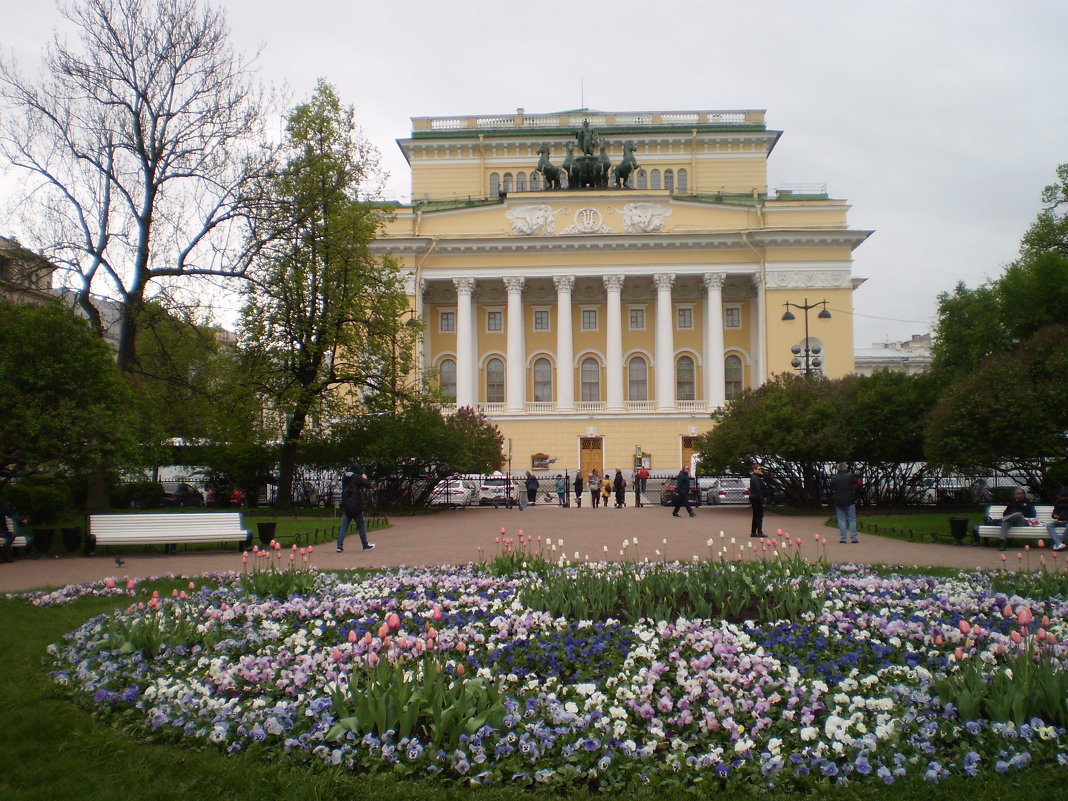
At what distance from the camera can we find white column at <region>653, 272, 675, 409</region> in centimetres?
5103

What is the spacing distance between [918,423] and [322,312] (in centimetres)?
1983

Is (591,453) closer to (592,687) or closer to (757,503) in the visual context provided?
(757,503)

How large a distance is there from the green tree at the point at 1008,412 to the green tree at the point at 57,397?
19.2 m

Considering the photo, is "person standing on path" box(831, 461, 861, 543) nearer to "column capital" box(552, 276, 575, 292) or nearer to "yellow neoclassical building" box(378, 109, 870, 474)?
"yellow neoclassical building" box(378, 109, 870, 474)

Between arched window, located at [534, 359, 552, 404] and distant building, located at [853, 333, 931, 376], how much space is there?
48.3 metres

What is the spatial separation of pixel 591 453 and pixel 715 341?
10.1m

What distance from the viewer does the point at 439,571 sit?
12.1 metres

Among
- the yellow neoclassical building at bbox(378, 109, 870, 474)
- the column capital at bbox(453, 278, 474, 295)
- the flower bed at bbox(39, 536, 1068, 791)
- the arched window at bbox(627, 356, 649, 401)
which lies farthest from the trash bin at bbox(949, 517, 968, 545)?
the column capital at bbox(453, 278, 474, 295)

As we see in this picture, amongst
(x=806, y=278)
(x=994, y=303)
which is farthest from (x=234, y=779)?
(x=806, y=278)

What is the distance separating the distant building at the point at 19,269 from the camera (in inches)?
796

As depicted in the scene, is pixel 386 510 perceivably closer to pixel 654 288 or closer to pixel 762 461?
pixel 762 461

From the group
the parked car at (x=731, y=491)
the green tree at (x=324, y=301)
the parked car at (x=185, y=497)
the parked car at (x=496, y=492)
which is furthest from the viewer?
the parked car at (x=496, y=492)

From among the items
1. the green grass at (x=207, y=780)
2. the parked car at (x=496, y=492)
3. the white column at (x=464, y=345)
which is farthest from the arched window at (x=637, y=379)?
the green grass at (x=207, y=780)

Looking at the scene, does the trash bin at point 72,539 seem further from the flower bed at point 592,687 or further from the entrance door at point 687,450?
the entrance door at point 687,450
